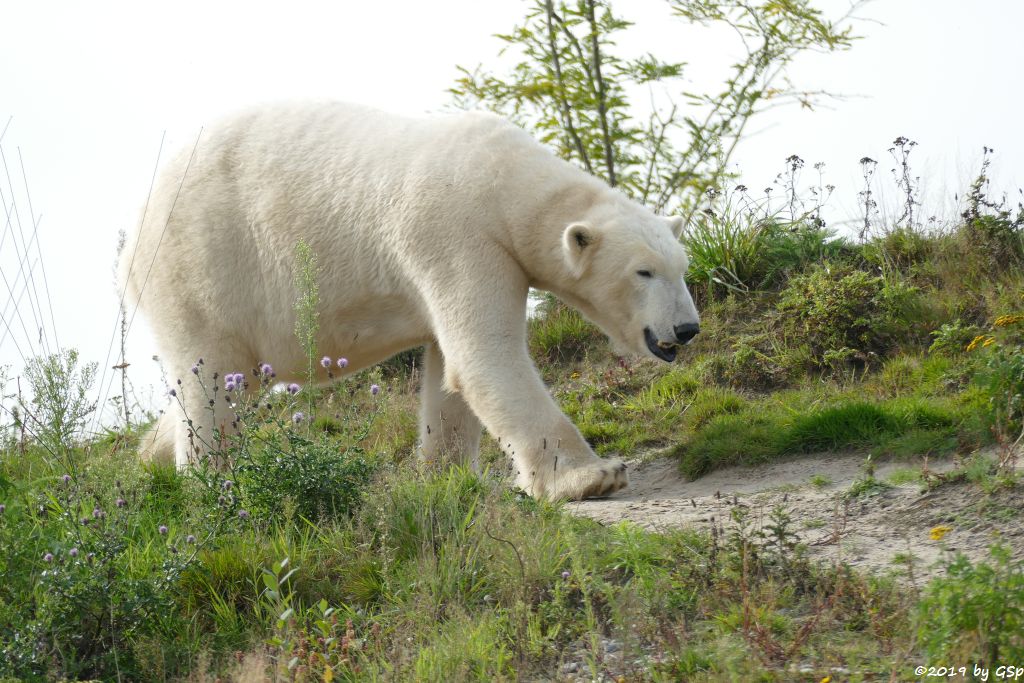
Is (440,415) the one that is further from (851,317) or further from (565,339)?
(851,317)

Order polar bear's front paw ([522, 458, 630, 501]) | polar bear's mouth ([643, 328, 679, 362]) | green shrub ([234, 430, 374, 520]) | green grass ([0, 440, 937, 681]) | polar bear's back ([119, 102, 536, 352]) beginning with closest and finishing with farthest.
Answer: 1. green grass ([0, 440, 937, 681])
2. green shrub ([234, 430, 374, 520])
3. polar bear's front paw ([522, 458, 630, 501])
4. polar bear's mouth ([643, 328, 679, 362])
5. polar bear's back ([119, 102, 536, 352])

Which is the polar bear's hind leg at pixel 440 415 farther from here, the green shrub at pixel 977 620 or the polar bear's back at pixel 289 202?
the green shrub at pixel 977 620

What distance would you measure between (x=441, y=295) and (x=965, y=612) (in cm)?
388

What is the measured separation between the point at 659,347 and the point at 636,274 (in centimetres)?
45

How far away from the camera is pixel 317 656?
4117 millimetres

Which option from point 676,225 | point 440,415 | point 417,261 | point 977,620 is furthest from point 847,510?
point 440,415

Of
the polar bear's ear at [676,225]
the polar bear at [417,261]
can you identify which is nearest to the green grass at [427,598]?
the polar bear at [417,261]

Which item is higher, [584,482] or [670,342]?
[670,342]

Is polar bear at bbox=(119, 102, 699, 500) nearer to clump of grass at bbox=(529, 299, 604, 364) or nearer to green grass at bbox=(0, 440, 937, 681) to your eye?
green grass at bbox=(0, 440, 937, 681)

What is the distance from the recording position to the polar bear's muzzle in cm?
654

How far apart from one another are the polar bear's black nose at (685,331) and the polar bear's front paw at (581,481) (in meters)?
0.82

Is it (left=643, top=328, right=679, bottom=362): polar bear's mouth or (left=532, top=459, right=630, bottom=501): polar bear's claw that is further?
(left=643, top=328, right=679, bottom=362): polar bear's mouth

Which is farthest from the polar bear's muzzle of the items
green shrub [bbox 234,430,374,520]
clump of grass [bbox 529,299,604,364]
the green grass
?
clump of grass [bbox 529,299,604,364]

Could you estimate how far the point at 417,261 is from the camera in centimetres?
678
